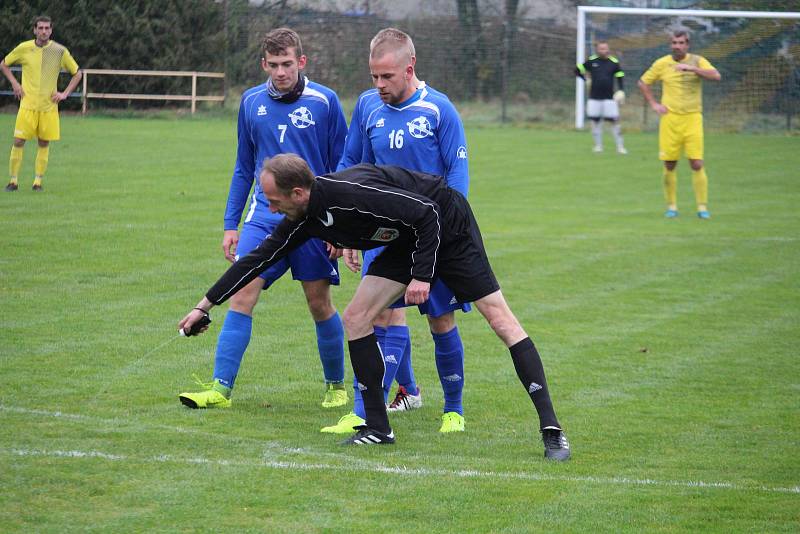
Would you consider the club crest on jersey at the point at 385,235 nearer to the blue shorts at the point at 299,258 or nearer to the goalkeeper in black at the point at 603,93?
the blue shorts at the point at 299,258

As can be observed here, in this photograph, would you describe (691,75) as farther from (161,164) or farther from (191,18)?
(191,18)

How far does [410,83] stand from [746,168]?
1806 cm

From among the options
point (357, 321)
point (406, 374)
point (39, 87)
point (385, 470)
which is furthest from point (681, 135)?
point (385, 470)

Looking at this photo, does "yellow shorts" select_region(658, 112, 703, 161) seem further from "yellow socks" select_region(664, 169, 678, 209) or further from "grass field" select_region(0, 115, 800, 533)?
"grass field" select_region(0, 115, 800, 533)

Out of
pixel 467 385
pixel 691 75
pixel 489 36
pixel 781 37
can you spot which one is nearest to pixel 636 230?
pixel 691 75

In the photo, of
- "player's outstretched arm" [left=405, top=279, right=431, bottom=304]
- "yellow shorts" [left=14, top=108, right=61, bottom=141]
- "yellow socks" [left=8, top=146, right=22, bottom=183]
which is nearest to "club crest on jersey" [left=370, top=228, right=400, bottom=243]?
"player's outstretched arm" [left=405, top=279, right=431, bottom=304]

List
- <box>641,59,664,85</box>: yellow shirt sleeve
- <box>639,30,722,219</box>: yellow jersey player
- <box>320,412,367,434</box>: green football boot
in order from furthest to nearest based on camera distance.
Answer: <box>641,59,664,85</box>: yellow shirt sleeve → <box>639,30,722,219</box>: yellow jersey player → <box>320,412,367,434</box>: green football boot

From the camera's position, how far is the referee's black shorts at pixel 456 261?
5879 millimetres

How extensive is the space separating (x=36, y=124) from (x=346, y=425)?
12749mm

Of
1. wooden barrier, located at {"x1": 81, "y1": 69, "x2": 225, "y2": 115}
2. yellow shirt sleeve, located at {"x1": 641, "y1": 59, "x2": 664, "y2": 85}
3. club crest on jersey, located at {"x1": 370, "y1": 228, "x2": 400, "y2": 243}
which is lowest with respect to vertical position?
wooden barrier, located at {"x1": 81, "y1": 69, "x2": 225, "y2": 115}

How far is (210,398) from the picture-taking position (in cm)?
680

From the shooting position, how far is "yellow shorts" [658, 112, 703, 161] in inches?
653

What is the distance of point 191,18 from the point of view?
3791 cm

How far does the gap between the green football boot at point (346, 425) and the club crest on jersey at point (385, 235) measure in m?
1.11
